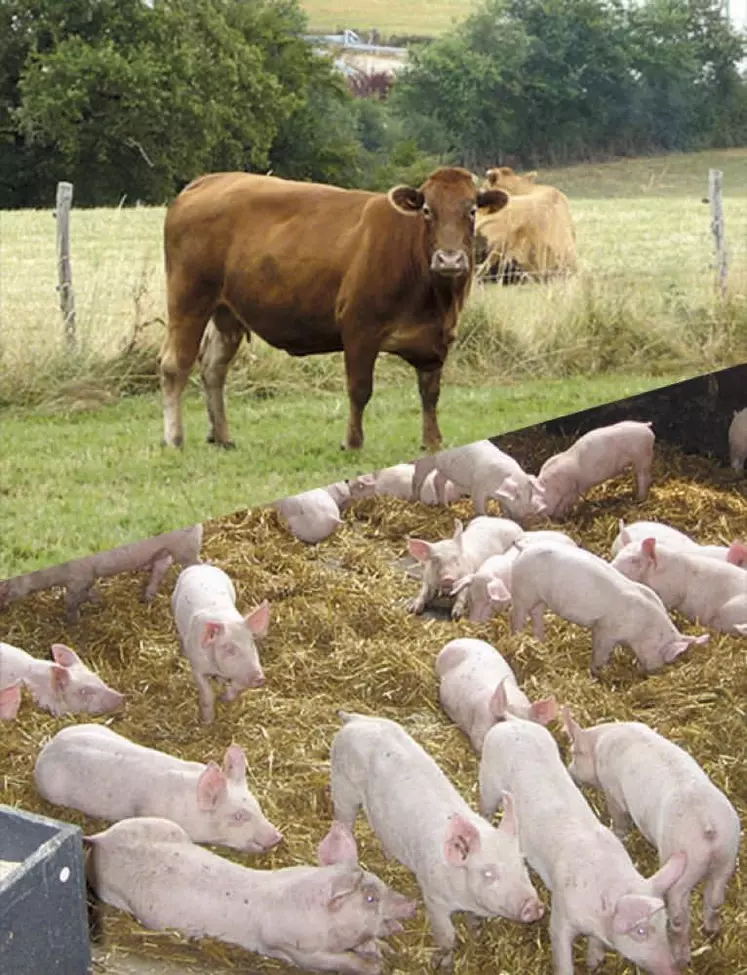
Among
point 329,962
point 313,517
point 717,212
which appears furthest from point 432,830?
point 717,212

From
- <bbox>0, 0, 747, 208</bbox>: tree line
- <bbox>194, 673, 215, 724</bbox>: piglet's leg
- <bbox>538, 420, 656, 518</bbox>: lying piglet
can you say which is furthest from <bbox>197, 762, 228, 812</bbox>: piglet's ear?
<bbox>0, 0, 747, 208</bbox>: tree line

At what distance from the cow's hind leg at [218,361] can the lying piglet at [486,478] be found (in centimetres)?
39

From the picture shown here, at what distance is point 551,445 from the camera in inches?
105

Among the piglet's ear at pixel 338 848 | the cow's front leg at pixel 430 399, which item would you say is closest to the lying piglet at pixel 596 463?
the cow's front leg at pixel 430 399

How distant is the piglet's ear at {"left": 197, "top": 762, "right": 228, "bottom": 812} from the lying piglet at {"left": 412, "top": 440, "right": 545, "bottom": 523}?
30.3 inches

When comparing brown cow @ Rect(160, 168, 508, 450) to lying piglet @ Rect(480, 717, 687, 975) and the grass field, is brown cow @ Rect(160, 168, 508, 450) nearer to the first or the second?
the grass field

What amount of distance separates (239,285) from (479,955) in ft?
4.66

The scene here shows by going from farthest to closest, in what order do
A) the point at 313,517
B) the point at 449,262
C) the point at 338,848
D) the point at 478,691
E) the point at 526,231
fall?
1. the point at 526,231
2. the point at 449,262
3. the point at 313,517
4. the point at 478,691
5. the point at 338,848

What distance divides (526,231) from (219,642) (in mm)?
1147

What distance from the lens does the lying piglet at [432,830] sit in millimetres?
1688

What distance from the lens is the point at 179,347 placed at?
2.83m

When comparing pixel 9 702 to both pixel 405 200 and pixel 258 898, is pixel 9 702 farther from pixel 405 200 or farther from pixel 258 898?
pixel 405 200

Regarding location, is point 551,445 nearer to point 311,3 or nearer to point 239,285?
point 239,285

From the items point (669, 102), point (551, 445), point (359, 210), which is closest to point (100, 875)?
point (551, 445)
